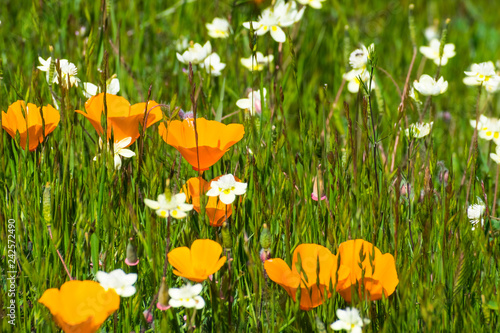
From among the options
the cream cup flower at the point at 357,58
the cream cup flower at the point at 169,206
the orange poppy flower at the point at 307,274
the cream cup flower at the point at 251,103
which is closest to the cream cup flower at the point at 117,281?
the cream cup flower at the point at 169,206

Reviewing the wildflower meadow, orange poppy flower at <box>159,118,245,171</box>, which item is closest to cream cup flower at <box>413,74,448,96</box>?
the wildflower meadow

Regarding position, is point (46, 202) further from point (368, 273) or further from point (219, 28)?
point (219, 28)

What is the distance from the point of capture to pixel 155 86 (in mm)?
2453

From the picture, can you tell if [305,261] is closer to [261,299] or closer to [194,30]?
[261,299]

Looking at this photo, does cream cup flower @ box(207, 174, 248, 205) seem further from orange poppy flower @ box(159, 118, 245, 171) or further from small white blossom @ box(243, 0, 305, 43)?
small white blossom @ box(243, 0, 305, 43)

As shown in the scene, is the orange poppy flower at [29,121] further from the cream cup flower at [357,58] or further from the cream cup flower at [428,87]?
the cream cup flower at [428,87]

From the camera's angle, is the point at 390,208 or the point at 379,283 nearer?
the point at 379,283

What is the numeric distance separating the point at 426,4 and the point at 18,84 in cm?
356

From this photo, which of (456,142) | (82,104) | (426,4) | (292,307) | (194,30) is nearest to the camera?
(292,307)

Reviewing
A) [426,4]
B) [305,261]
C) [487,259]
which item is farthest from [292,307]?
[426,4]

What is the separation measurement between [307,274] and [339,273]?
7 cm

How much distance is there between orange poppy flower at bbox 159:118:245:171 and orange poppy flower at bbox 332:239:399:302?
15.2 inches

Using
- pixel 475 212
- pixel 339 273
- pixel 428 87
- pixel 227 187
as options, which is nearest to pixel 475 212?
pixel 475 212

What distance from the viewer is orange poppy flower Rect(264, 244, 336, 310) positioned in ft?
3.85
